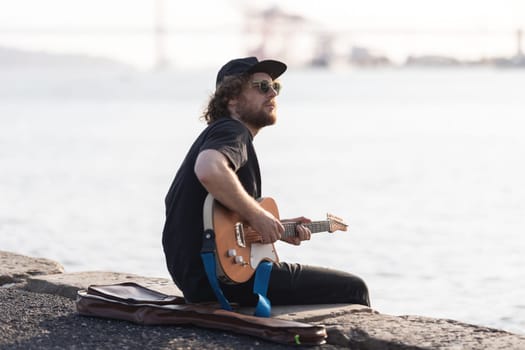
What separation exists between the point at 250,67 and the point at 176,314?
859mm

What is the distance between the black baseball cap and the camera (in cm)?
351

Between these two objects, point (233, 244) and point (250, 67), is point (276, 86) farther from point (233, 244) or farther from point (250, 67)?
point (233, 244)

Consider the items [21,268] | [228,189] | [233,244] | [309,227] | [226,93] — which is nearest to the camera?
[228,189]

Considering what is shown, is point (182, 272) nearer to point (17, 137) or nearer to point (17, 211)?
point (17, 211)

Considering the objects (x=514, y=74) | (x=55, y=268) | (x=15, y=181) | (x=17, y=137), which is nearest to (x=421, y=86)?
(x=514, y=74)

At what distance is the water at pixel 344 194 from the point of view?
8875mm

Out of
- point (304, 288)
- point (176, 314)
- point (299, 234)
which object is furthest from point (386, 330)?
point (176, 314)

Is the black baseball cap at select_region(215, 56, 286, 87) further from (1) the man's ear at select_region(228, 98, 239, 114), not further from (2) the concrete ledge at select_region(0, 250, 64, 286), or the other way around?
(2) the concrete ledge at select_region(0, 250, 64, 286)

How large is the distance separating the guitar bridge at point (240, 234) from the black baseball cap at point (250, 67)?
50 cm

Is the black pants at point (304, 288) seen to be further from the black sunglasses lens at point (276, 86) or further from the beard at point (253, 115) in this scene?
the black sunglasses lens at point (276, 86)

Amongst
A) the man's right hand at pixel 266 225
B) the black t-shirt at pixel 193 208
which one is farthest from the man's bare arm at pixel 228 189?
the black t-shirt at pixel 193 208

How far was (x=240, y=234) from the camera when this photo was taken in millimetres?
3357

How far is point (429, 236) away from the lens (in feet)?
Result: 37.3

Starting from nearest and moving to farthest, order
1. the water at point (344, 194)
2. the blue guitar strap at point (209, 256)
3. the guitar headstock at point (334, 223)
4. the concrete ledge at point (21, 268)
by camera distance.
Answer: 1. the blue guitar strap at point (209, 256)
2. the guitar headstock at point (334, 223)
3. the concrete ledge at point (21, 268)
4. the water at point (344, 194)
